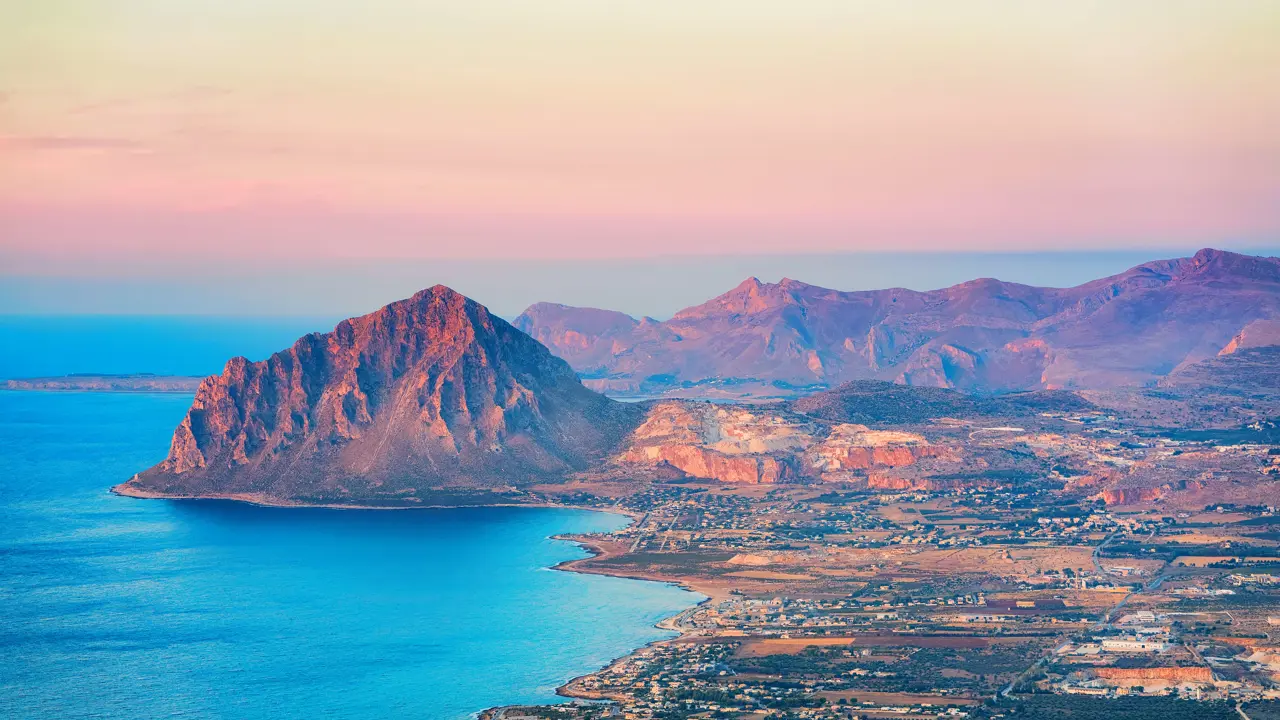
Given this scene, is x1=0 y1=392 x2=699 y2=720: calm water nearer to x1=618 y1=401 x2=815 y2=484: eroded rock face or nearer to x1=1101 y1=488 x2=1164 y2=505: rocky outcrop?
x1=618 y1=401 x2=815 y2=484: eroded rock face

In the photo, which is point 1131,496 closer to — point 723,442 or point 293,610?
Answer: point 723,442

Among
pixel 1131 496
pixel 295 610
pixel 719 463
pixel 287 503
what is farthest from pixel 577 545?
pixel 1131 496

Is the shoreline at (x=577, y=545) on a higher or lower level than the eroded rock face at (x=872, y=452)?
lower

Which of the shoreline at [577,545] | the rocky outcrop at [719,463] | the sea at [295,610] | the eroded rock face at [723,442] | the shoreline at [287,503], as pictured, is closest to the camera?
the shoreline at [577,545]

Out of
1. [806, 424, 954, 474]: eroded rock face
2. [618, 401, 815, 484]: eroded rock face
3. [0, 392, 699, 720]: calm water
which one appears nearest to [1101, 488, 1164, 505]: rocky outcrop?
[806, 424, 954, 474]: eroded rock face

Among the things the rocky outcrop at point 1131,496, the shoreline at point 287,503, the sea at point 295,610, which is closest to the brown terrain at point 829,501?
the rocky outcrop at point 1131,496

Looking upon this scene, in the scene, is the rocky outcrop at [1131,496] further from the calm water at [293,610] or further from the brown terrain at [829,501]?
the calm water at [293,610]
